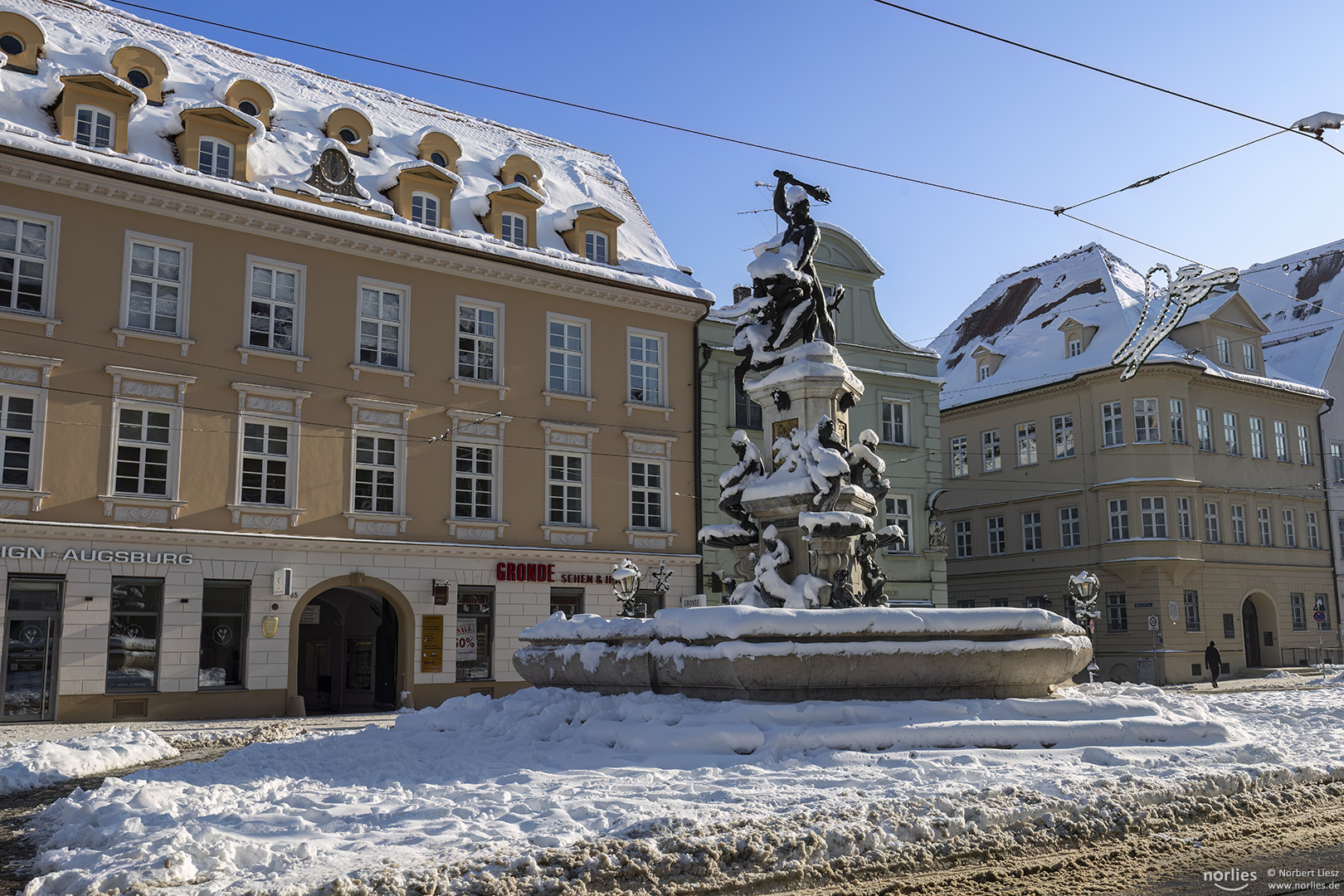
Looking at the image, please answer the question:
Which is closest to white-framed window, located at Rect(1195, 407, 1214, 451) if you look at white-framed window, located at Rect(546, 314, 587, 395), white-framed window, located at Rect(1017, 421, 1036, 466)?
white-framed window, located at Rect(1017, 421, 1036, 466)

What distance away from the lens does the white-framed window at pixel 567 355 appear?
87.9 ft

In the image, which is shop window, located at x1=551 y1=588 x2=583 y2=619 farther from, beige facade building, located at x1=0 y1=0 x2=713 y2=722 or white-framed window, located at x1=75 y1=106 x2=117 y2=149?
white-framed window, located at x1=75 y1=106 x2=117 y2=149

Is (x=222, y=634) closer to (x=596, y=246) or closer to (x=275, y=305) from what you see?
(x=275, y=305)

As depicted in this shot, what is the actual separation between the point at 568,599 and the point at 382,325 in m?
7.63

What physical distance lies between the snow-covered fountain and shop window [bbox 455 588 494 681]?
1186 cm

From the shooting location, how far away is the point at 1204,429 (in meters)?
37.8

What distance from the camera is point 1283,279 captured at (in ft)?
153

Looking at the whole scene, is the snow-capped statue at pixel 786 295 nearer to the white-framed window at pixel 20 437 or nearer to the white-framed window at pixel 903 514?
the white-framed window at pixel 20 437

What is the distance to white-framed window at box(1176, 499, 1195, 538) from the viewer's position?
35509mm

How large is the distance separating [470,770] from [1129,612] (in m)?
31.9

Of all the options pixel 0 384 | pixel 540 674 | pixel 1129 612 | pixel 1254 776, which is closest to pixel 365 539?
pixel 0 384

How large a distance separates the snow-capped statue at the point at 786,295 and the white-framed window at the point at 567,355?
12.8 m

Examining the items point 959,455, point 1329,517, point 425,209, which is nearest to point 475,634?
point 425,209

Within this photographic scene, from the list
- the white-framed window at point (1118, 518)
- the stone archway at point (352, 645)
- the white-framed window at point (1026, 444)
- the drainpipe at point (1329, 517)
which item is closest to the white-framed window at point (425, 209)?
the stone archway at point (352, 645)
